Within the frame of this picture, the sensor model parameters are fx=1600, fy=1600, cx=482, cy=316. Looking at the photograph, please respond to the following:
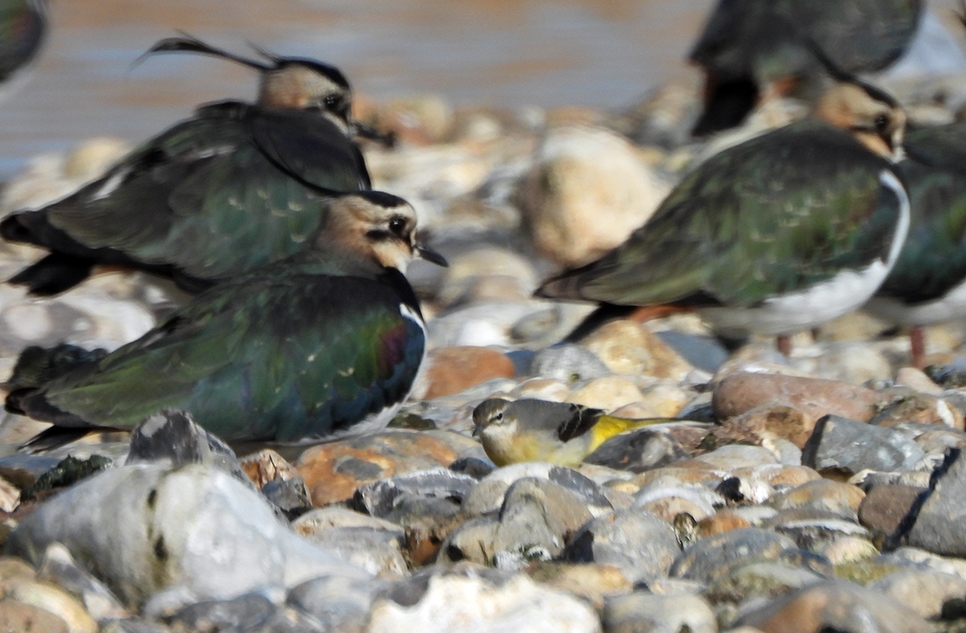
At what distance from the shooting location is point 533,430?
4.73 metres

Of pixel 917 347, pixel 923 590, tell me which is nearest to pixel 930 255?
pixel 917 347

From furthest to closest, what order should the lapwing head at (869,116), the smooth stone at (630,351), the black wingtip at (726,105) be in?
the black wingtip at (726,105) < the lapwing head at (869,116) < the smooth stone at (630,351)

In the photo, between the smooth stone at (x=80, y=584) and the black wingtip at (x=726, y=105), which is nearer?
the smooth stone at (x=80, y=584)

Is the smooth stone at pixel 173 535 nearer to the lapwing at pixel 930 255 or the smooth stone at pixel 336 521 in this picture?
the smooth stone at pixel 336 521

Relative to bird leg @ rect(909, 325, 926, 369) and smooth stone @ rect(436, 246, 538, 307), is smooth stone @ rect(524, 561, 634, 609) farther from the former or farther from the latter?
smooth stone @ rect(436, 246, 538, 307)

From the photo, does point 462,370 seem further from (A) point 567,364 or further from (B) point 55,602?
(B) point 55,602

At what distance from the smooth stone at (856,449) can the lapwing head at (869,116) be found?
2.99m

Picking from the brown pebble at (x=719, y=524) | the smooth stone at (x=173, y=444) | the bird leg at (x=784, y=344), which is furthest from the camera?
the bird leg at (x=784, y=344)

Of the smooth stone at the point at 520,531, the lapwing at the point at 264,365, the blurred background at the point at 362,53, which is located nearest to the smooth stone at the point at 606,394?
the lapwing at the point at 264,365

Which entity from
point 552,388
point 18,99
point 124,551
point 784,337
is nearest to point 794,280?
point 784,337

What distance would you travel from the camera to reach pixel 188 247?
254 inches

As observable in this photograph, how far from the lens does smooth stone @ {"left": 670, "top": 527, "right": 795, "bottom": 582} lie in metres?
3.57

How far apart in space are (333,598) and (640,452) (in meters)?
1.79

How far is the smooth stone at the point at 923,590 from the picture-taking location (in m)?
3.33
